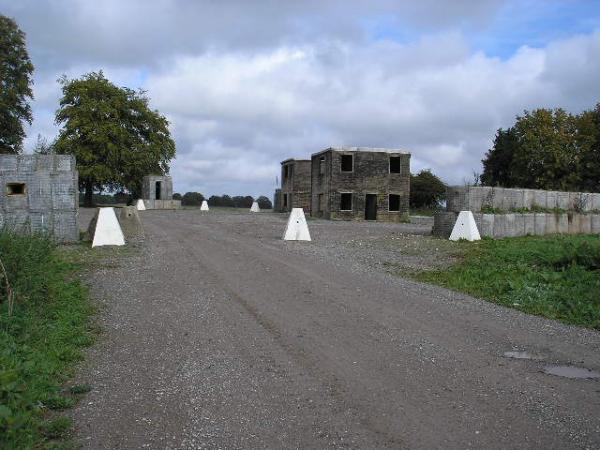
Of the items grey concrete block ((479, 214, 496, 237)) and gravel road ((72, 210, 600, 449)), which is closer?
gravel road ((72, 210, 600, 449))

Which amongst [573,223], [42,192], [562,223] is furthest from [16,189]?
[573,223]

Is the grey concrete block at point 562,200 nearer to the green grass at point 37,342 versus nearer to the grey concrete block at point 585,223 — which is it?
the grey concrete block at point 585,223

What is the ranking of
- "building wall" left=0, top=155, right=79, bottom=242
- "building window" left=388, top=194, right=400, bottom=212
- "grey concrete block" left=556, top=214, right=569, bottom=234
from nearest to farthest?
"building wall" left=0, top=155, right=79, bottom=242, "grey concrete block" left=556, top=214, right=569, bottom=234, "building window" left=388, top=194, right=400, bottom=212

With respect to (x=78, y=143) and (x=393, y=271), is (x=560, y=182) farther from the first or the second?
(x=393, y=271)

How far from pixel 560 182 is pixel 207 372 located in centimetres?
5092

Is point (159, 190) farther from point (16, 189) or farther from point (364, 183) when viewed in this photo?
point (16, 189)

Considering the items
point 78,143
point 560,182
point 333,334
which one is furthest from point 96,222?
point 560,182

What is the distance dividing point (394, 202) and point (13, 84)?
27889mm

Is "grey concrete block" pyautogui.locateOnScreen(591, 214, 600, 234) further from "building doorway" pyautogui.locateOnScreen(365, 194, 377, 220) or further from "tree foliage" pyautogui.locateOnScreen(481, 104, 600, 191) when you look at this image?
"tree foliage" pyautogui.locateOnScreen(481, 104, 600, 191)

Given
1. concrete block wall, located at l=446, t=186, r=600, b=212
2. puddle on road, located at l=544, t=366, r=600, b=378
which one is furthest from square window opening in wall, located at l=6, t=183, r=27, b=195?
concrete block wall, located at l=446, t=186, r=600, b=212

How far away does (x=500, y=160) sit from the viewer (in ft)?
207

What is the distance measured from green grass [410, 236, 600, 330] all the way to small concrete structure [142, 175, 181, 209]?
34.1 m

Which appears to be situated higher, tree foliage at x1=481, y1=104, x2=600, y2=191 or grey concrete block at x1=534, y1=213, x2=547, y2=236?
tree foliage at x1=481, y1=104, x2=600, y2=191

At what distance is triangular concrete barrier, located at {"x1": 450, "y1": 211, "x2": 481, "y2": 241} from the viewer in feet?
62.6
